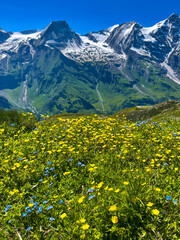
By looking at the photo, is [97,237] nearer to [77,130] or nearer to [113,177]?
[113,177]

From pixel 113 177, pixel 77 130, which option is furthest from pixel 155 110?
pixel 113 177

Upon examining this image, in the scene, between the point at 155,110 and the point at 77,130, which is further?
the point at 155,110

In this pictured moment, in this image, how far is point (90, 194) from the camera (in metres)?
4.85

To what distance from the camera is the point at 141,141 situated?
873cm

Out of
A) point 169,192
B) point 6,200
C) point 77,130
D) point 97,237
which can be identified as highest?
point 77,130

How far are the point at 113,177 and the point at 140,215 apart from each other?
1.89m

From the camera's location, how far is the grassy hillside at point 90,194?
12.6 ft

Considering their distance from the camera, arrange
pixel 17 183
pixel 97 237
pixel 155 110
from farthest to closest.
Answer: pixel 155 110, pixel 17 183, pixel 97 237

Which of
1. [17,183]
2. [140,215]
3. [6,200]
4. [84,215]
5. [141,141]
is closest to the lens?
[140,215]

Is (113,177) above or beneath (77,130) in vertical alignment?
beneath

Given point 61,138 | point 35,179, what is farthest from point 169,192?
point 61,138

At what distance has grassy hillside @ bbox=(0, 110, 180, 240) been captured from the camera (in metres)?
3.85

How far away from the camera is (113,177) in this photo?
18.6ft

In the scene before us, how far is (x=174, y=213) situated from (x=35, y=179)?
4488 mm
